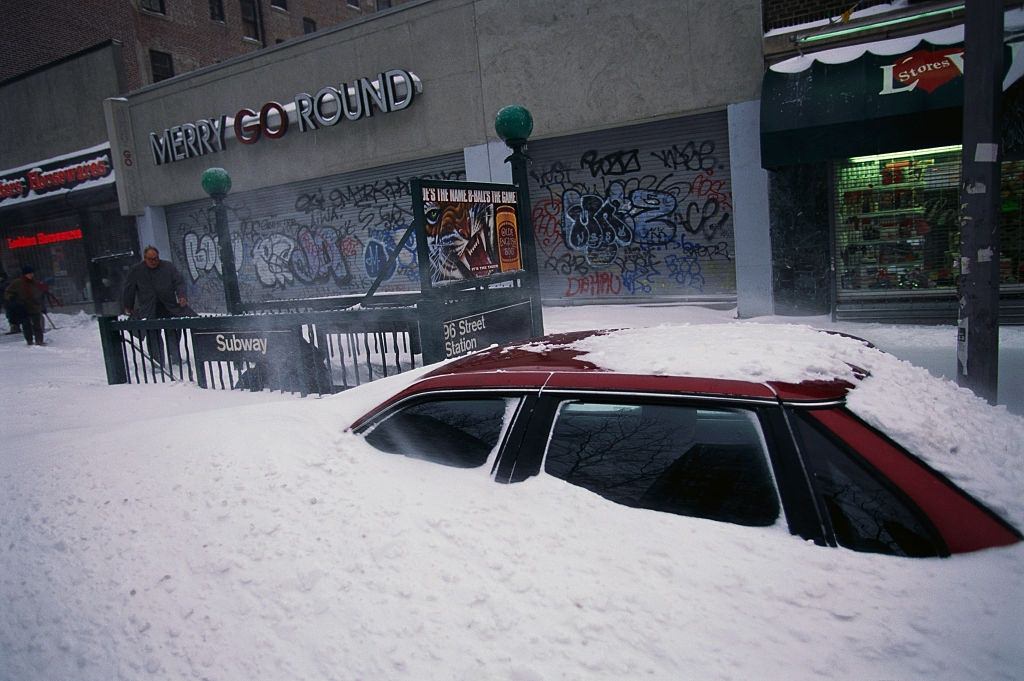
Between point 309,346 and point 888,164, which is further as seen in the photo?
point 888,164

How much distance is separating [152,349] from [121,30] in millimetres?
20265

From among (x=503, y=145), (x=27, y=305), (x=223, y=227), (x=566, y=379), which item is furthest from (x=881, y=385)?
(x=27, y=305)

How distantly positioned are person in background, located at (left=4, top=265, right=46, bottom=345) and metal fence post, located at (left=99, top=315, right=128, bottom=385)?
23.1 feet

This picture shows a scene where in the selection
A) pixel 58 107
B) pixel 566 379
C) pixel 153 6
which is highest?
pixel 153 6

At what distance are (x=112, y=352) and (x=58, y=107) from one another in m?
16.0

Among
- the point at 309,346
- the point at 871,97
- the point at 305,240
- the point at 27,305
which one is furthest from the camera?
the point at 305,240

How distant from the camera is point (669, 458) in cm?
243

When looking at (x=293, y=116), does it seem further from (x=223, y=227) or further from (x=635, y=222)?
(x=635, y=222)

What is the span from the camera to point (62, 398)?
7.66m

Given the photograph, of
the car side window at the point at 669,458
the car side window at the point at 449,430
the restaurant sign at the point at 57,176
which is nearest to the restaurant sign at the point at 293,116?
the restaurant sign at the point at 57,176

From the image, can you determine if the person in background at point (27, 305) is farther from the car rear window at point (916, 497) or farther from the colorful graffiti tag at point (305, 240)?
the car rear window at point (916, 497)

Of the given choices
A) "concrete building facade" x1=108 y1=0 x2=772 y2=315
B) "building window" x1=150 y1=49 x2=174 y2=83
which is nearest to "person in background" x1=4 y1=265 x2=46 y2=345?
"concrete building facade" x1=108 y1=0 x2=772 y2=315

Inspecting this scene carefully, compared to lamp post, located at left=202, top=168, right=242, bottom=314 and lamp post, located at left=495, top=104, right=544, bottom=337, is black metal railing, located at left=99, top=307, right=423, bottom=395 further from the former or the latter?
lamp post, located at left=495, top=104, right=544, bottom=337

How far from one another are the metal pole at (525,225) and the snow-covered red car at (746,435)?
166 inches
